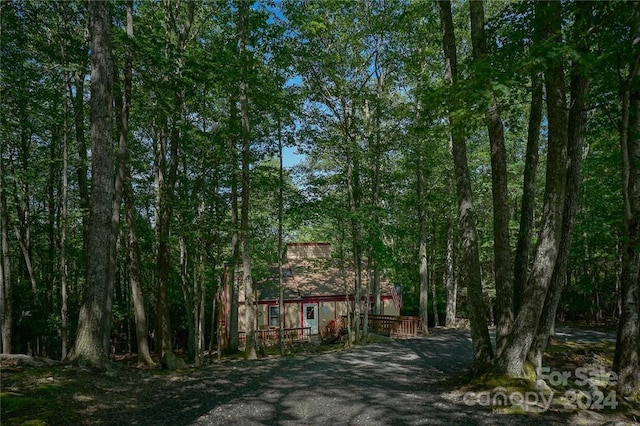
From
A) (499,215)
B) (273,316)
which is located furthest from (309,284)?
(499,215)

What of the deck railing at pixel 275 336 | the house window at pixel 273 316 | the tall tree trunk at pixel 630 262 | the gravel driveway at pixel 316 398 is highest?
the tall tree trunk at pixel 630 262

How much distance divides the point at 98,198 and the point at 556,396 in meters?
8.87

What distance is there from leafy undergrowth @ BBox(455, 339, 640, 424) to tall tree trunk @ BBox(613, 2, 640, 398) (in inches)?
12.0

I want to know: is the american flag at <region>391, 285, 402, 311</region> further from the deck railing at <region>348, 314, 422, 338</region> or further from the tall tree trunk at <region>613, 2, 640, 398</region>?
the tall tree trunk at <region>613, 2, 640, 398</region>

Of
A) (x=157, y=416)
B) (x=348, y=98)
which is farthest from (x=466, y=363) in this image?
(x=348, y=98)

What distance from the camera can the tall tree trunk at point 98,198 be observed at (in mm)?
7289

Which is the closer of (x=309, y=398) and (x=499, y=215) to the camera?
(x=309, y=398)

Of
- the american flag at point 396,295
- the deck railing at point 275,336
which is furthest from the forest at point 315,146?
the american flag at point 396,295

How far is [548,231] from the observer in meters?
6.16

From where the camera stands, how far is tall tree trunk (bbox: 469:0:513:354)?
7012 millimetres

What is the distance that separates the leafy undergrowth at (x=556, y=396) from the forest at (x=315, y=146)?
1.07 ft

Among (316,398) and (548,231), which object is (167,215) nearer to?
(316,398)

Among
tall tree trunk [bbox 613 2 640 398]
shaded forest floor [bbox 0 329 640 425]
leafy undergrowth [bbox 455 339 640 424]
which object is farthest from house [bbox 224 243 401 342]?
tall tree trunk [bbox 613 2 640 398]

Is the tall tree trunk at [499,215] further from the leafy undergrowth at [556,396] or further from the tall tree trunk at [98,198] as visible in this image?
the tall tree trunk at [98,198]
